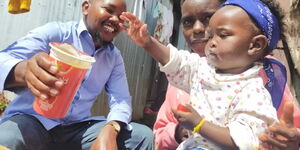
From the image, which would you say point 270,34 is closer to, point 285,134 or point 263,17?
point 263,17

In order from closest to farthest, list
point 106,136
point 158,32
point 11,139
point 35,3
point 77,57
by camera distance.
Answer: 1. point 77,57
2. point 11,139
3. point 106,136
4. point 35,3
5. point 158,32

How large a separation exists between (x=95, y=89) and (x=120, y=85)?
8.4 inches

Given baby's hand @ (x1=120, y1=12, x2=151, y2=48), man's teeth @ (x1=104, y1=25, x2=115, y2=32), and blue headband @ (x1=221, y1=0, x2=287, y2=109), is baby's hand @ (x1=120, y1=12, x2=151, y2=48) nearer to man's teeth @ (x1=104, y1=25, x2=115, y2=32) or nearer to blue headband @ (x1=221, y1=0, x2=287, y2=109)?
blue headband @ (x1=221, y1=0, x2=287, y2=109)

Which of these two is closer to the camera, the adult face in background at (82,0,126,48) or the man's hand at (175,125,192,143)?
the man's hand at (175,125,192,143)

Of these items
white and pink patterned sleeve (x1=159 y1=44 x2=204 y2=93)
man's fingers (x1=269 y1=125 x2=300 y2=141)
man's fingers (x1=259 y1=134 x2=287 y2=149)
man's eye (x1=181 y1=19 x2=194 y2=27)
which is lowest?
man's fingers (x1=259 y1=134 x2=287 y2=149)

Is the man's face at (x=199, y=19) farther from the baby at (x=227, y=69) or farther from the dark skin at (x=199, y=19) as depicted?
the baby at (x=227, y=69)

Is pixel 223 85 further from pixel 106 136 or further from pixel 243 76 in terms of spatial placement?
pixel 106 136

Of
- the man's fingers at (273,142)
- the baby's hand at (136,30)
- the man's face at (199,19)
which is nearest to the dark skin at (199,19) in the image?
the man's face at (199,19)

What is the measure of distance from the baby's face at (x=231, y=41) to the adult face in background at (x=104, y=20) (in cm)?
105

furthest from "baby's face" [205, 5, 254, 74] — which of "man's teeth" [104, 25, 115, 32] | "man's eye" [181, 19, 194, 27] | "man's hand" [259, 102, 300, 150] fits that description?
"man's teeth" [104, 25, 115, 32]

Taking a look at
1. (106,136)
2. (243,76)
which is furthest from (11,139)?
(243,76)

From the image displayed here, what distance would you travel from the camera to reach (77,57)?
1.43 m

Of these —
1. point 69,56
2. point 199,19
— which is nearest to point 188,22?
point 199,19

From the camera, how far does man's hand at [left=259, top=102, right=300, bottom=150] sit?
1186mm
